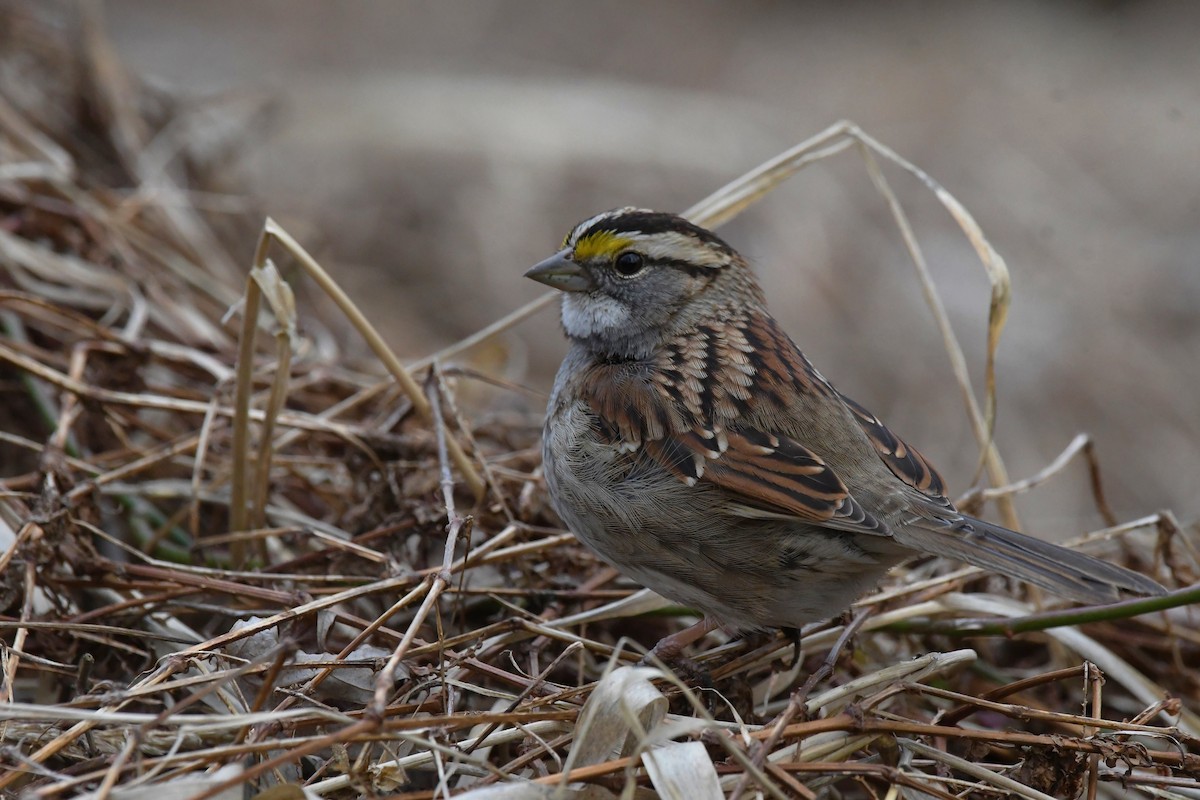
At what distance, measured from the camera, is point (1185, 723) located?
10.3ft

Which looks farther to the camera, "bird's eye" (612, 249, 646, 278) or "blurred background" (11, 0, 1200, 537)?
"blurred background" (11, 0, 1200, 537)

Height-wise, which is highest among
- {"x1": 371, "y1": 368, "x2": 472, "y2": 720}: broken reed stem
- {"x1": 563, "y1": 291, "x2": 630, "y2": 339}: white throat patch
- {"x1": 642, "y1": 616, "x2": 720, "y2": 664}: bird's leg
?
{"x1": 563, "y1": 291, "x2": 630, "y2": 339}: white throat patch

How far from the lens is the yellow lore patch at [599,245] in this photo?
3609mm

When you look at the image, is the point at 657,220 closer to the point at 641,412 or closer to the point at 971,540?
the point at 641,412

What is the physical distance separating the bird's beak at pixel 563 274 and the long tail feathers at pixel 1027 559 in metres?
1.28

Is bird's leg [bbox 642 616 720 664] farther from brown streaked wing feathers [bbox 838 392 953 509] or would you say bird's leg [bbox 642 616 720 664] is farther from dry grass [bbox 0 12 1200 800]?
brown streaked wing feathers [bbox 838 392 953 509]

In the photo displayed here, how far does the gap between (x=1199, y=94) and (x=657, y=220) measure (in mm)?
8075

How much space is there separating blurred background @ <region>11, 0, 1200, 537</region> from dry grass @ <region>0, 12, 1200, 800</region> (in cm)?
126

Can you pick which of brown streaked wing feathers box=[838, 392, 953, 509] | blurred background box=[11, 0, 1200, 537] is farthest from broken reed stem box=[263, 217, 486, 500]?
blurred background box=[11, 0, 1200, 537]

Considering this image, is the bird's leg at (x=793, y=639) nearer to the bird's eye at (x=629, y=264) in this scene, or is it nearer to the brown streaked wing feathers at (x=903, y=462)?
the brown streaked wing feathers at (x=903, y=462)

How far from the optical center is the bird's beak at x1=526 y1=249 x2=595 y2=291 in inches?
142

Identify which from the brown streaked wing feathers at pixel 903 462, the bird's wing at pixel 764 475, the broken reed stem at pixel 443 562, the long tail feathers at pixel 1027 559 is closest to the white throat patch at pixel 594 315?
the broken reed stem at pixel 443 562

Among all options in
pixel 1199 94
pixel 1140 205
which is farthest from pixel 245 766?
pixel 1199 94

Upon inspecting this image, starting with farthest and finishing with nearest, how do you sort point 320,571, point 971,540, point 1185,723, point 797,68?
1. point 797,68
2. point 320,571
3. point 1185,723
4. point 971,540
